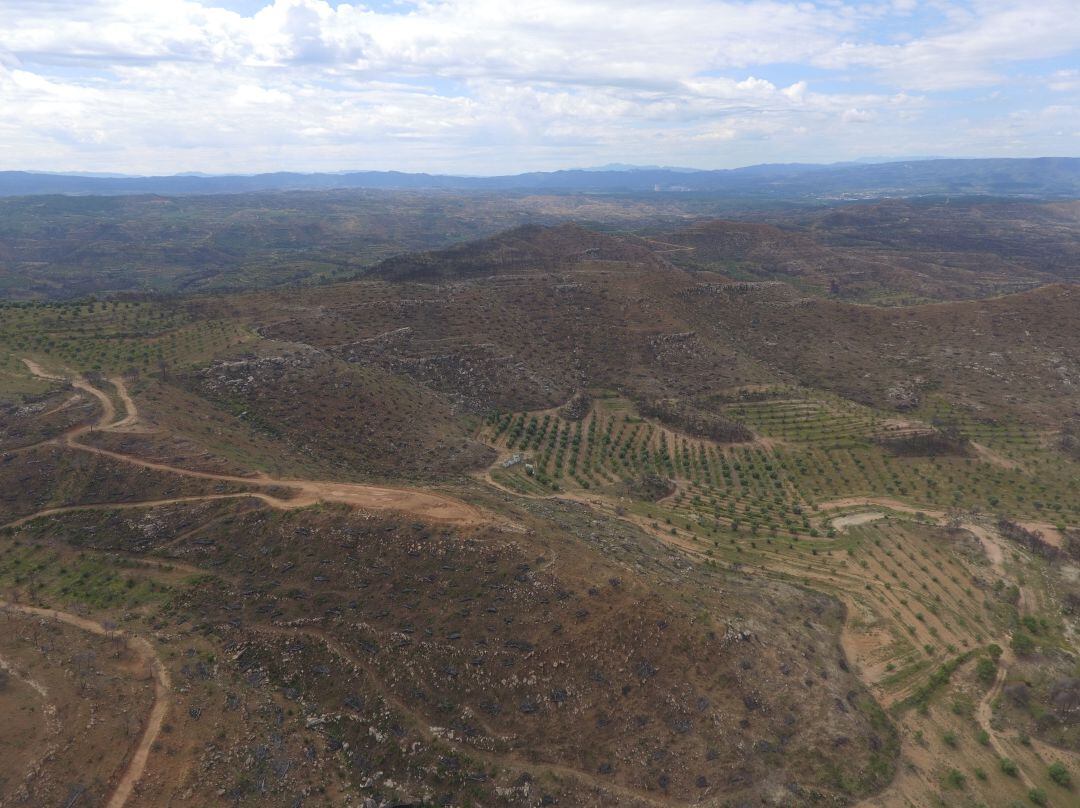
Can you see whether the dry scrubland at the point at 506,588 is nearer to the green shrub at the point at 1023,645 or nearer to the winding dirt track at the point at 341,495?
the green shrub at the point at 1023,645

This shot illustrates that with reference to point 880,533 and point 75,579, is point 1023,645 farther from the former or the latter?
point 75,579

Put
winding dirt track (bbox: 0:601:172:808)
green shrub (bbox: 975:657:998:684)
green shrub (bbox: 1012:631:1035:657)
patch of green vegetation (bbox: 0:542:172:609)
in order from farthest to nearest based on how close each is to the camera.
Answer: green shrub (bbox: 1012:631:1035:657) → patch of green vegetation (bbox: 0:542:172:609) → green shrub (bbox: 975:657:998:684) → winding dirt track (bbox: 0:601:172:808)

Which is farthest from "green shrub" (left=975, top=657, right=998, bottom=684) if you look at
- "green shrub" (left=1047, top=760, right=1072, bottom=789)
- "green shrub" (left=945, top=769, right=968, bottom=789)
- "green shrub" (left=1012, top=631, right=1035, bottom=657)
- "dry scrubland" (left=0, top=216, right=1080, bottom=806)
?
"green shrub" (left=945, top=769, right=968, bottom=789)

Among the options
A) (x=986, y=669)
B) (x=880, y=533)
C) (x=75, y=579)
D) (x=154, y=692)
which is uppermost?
(x=75, y=579)

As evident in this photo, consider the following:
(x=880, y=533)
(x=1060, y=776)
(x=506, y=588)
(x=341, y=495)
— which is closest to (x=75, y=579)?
(x=341, y=495)

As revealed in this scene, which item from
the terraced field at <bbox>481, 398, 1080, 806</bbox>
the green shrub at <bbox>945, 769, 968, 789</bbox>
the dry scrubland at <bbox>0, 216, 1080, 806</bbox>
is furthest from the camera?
the terraced field at <bbox>481, 398, 1080, 806</bbox>

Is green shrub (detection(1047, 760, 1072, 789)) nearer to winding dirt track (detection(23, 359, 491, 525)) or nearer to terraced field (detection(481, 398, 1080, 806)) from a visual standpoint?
terraced field (detection(481, 398, 1080, 806))

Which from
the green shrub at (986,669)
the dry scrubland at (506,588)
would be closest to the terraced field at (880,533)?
the green shrub at (986,669)

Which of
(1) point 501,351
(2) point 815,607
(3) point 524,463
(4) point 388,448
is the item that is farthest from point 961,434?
(4) point 388,448
